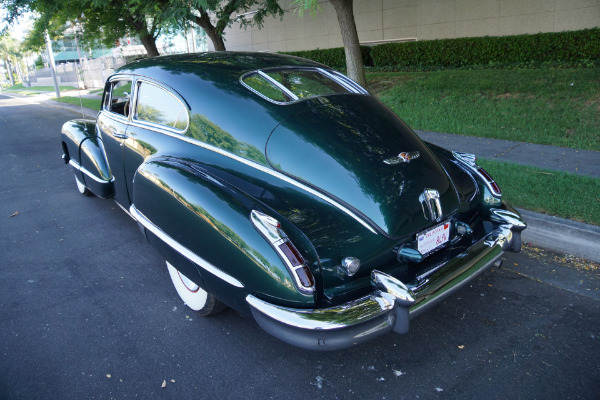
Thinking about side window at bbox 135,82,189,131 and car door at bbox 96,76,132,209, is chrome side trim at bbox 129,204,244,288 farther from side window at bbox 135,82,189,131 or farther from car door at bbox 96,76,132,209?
car door at bbox 96,76,132,209

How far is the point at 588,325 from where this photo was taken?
2.86m

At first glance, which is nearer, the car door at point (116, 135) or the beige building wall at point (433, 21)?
the car door at point (116, 135)

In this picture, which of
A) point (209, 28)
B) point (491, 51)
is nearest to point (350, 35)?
point (209, 28)

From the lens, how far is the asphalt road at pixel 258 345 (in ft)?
8.05

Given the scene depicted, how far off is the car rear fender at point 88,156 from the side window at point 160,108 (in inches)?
38.0

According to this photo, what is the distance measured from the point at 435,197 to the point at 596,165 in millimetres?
3817

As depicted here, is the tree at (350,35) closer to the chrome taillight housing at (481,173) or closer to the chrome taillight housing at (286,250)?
the chrome taillight housing at (481,173)

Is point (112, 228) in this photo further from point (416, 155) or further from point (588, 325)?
point (588, 325)

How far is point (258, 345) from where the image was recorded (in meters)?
2.84

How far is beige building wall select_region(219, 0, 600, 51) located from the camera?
11.2 m

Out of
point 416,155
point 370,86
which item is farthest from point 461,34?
point 416,155

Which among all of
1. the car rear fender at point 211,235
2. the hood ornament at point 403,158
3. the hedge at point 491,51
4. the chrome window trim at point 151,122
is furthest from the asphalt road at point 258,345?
the hedge at point 491,51

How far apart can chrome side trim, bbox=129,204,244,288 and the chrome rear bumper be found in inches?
7.6

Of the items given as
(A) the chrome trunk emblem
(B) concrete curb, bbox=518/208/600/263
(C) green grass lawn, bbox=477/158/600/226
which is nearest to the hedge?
(C) green grass lawn, bbox=477/158/600/226
